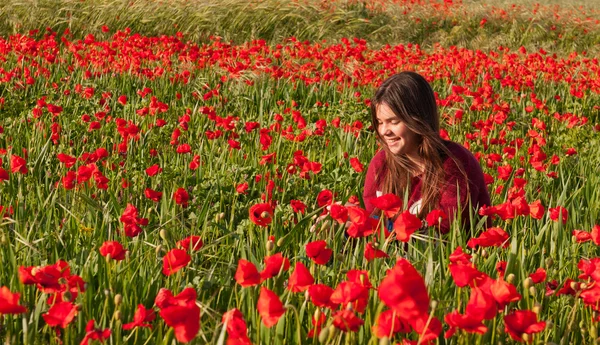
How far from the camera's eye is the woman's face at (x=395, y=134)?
3.02 metres

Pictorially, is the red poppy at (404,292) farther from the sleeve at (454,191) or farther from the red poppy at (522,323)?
the sleeve at (454,191)

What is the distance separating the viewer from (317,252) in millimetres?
1692

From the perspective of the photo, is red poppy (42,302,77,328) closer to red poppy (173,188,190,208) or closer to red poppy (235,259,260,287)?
red poppy (235,259,260,287)

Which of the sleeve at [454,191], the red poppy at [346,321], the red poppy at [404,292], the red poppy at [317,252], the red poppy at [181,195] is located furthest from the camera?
the sleeve at [454,191]

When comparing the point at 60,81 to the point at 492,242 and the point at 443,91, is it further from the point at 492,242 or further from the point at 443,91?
the point at 492,242

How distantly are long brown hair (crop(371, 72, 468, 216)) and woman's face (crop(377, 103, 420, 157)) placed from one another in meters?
0.02

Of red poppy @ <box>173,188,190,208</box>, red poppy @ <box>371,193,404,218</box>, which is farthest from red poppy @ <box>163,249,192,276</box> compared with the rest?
red poppy @ <box>173,188,190,208</box>

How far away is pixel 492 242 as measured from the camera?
190cm

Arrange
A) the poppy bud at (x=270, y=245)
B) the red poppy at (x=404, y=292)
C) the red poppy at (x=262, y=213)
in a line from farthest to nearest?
the red poppy at (x=262, y=213), the poppy bud at (x=270, y=245), the red poppy at (x=404, y=292)

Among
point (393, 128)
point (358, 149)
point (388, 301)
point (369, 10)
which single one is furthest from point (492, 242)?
point (369, 10)

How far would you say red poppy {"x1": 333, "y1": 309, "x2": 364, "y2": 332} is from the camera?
4.67 feet

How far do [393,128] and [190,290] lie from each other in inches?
67.9

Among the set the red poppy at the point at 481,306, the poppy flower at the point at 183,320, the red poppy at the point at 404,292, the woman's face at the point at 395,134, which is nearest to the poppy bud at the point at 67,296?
the poppy flower at the point at 183,320

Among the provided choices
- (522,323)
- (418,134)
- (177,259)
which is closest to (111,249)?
(177,259)
